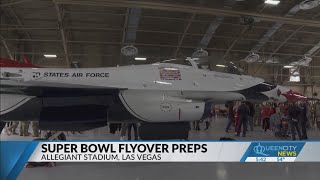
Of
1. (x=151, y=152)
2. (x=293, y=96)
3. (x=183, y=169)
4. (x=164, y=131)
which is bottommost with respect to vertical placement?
(x=183, y=169)

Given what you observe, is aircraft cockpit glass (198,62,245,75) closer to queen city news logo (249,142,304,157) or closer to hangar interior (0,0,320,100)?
hangar interior (0,0,320,100)

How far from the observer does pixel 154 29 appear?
6.28 ft

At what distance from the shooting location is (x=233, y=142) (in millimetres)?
1881

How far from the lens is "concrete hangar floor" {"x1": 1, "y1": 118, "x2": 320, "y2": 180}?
192cm

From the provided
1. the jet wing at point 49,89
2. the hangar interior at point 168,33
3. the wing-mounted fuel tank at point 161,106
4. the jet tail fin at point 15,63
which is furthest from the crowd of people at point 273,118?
the jet tail fin at point 15,63

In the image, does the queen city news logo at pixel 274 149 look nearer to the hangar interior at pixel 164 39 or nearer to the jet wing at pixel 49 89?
the hangar interior at pixel 164 39

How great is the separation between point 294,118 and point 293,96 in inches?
6.3

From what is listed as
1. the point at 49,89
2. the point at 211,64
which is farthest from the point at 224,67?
the point at 49,89

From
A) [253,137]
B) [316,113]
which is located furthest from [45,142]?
[316,113]

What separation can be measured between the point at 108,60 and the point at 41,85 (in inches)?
19.5

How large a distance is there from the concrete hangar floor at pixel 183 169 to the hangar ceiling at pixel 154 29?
516mm

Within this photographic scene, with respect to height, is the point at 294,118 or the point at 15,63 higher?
the point at 15,63

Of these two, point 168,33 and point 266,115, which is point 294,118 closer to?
point 266,115

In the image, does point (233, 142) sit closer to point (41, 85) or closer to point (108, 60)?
point (108, 60)
